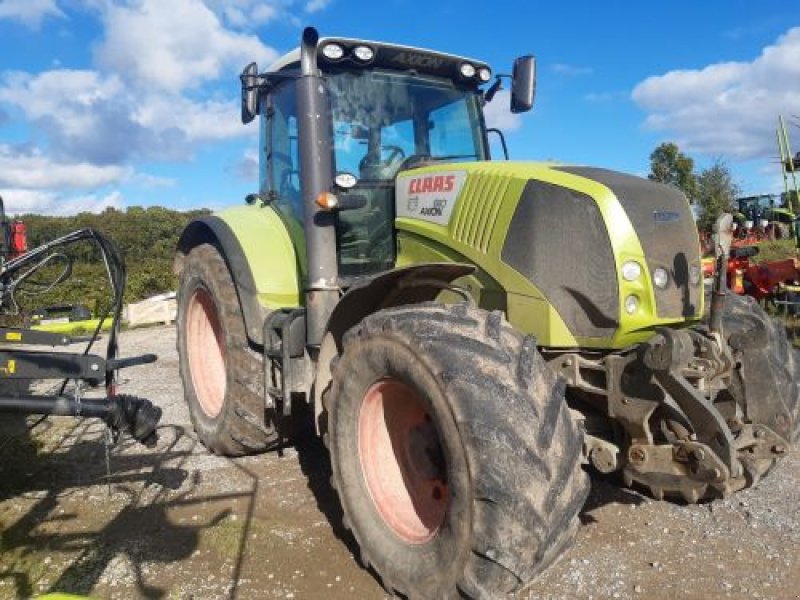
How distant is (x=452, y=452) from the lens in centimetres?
280

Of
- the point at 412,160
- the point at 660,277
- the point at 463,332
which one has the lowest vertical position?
the point at 463,332

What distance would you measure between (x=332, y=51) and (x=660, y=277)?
7.12 ft

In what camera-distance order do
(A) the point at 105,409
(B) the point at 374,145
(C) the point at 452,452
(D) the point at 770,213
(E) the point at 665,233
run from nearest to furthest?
1. (C) the point at 452,452
2. (E) the point at 665,233
3. (A) the point at 105,409
4. (B) the point at 374,145
5. (D) the point at 770,213

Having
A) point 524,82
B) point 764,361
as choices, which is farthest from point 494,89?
point 764,361

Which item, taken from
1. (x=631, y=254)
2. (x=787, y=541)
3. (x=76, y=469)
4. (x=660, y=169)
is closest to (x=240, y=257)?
(x=76, y=469)

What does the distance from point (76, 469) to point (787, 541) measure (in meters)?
4.34

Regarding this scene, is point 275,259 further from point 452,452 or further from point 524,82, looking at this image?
point 452,452

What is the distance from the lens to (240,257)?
4629 mm

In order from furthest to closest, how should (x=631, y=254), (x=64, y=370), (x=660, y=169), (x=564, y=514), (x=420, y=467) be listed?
(x=660, y=169)
(x=64, y=370)
(x=420, y=467)
(x=631, y=254)
(x=564, y=514)

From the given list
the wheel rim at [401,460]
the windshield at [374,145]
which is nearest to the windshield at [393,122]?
the windshield at [374,145]

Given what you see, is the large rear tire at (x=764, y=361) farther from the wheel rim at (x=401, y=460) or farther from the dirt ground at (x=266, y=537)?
the wheel rim at (x=401, y=460)

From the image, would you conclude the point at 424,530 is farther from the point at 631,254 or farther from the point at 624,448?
the point at 631,254

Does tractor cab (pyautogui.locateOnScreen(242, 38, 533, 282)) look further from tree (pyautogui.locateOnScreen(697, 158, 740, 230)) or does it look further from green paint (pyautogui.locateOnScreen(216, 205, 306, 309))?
tree (pyautogui.locateOnScreen(697, 158, 740, 230))

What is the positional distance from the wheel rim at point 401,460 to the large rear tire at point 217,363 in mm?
1375
